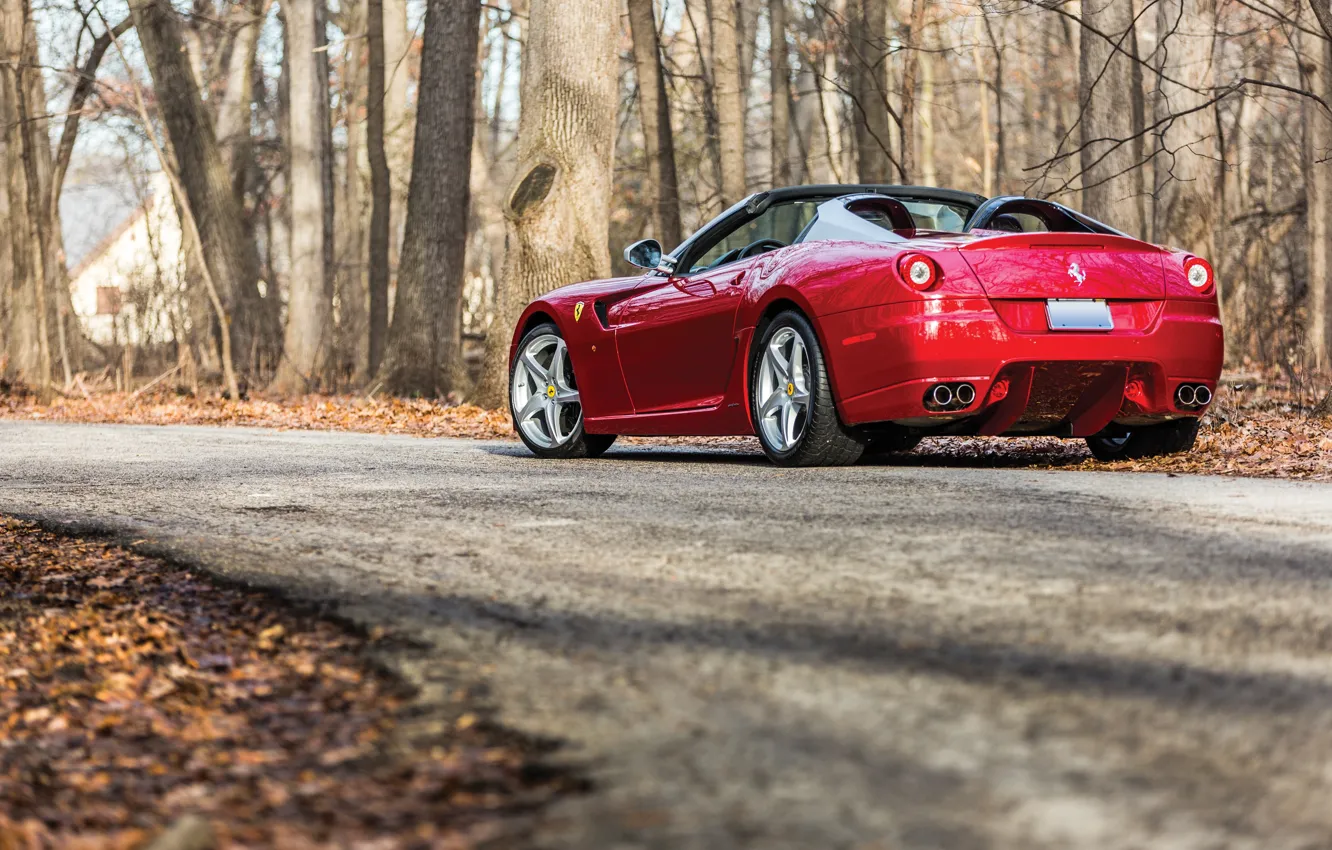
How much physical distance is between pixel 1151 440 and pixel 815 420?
1.81 m

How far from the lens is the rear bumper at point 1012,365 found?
6945mm

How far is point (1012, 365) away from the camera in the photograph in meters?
6.99

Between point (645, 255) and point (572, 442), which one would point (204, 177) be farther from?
point (645, 255)

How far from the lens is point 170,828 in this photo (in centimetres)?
241

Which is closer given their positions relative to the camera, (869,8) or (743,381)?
(743,381)

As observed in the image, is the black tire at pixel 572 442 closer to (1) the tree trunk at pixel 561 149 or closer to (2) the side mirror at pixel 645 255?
(2) the side mirror at pixel 645 255

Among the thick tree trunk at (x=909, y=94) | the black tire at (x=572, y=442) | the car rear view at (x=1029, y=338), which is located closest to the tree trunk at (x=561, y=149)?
the thick tree trunk at (x=909, y=94)

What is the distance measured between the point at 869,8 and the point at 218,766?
73.1ft

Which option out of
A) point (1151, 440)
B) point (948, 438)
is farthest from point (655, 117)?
point (1151, 440)

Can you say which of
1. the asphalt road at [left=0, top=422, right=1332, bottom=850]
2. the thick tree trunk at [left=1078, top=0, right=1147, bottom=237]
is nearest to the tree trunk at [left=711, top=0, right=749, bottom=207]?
the thick tree trunk at [left=1078, top=0, right=1147, bottom=237]

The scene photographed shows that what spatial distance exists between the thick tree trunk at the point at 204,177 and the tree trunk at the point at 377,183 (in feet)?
8.94

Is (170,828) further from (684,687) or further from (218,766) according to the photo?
(684,687)

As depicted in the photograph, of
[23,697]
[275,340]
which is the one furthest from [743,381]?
[275,340]

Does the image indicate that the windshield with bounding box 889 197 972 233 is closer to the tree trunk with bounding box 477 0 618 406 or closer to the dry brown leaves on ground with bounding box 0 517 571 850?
the dry brown leaves on ground with bounding box 0 517 571 850
